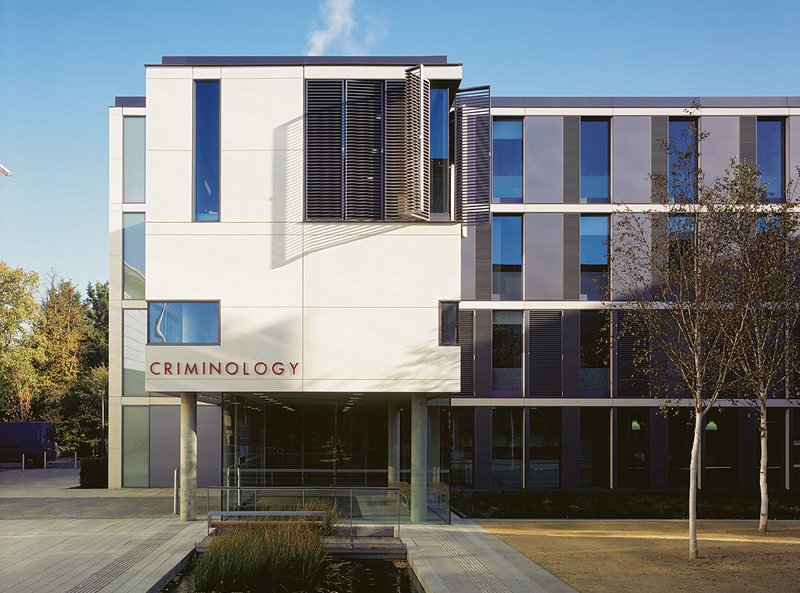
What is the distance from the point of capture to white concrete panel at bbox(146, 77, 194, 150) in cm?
2091

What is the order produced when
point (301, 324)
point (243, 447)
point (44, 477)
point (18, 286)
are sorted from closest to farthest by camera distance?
point (301, 324)
point (243, 447)
point (44, 477)
point (18, 286)

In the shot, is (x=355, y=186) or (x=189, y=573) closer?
(x=189, y=573)

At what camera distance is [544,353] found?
101 ft

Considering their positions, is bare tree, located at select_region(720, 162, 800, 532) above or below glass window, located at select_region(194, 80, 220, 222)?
below

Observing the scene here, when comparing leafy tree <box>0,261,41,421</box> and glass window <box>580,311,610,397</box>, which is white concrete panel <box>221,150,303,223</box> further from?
leafy tree <box>0,261,41,421</box>

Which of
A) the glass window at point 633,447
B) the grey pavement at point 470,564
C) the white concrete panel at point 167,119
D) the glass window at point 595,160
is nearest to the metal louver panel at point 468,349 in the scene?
the glass window at point 633,447

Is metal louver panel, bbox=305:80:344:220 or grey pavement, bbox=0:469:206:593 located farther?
metal louver panel, bbox=305:80:344:220

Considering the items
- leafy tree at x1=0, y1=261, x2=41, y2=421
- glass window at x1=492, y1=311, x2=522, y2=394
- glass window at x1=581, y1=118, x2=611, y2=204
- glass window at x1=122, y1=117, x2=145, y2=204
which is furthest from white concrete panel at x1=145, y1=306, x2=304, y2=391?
leafy tree at x1=0, y1=261, x2=41, y2=421

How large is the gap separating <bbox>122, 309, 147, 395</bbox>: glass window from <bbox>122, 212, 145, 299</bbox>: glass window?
77 cm

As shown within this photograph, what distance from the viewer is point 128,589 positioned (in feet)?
42.7

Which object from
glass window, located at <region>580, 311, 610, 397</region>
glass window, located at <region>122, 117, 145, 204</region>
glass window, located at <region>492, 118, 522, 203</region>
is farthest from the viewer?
glass window, located at <region>492, 118, 522, 203</region>

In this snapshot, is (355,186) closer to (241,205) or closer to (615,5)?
(241,205)

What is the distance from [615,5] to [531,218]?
11096 mm

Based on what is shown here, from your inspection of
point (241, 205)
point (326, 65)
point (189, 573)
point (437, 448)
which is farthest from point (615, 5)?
point (189, 573)
